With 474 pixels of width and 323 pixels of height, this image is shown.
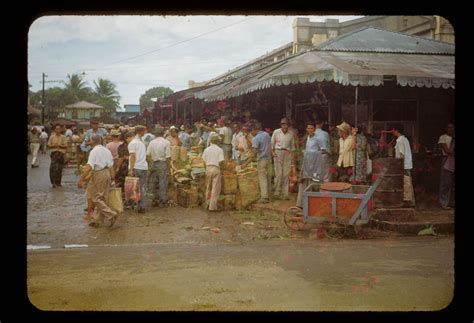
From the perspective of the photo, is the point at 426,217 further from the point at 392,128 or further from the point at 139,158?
the point at 139,158

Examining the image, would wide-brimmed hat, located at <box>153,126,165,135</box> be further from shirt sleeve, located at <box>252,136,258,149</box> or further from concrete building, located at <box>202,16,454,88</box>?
shirt sleeve, located at <box>252,136,258,149</box>

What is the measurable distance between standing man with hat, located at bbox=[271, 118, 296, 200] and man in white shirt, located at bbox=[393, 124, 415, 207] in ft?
6.07

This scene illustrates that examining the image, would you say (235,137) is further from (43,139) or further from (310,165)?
(43,139)

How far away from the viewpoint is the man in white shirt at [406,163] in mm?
7933

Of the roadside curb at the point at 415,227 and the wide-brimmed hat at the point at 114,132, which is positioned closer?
the wide-brimmed hat at the point at 114,132

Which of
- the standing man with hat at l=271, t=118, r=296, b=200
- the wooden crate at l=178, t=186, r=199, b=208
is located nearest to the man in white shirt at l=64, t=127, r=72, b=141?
the wooden crate at l=178, t=186, r=199, b=208

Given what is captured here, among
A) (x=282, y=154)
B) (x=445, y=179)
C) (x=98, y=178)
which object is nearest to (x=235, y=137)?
(x=282, y=154)

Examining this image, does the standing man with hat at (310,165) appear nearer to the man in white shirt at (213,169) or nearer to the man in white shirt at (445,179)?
the man in white shirt at (213,169)

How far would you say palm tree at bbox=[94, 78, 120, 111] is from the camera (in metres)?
6.17

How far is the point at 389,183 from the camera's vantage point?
25.5 ft

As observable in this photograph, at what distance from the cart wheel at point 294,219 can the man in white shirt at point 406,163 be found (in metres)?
1.93

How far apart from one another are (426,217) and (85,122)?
6.07m

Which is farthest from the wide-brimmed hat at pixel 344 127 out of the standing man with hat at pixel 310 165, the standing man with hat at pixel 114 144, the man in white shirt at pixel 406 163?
the standing man with hat at pixel 114 144
